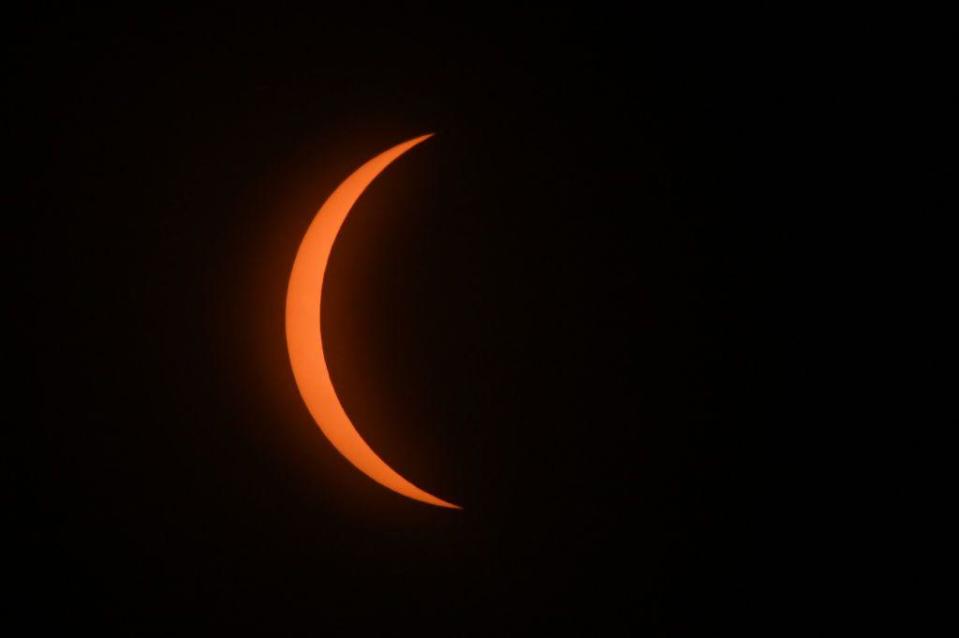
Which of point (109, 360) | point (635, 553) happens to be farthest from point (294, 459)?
point (635, 553)

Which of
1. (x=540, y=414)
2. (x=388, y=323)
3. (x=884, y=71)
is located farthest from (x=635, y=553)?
(x=884, y=71)

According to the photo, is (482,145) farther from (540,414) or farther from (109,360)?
(109,360)

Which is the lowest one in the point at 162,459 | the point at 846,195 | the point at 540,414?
the point at 162,459

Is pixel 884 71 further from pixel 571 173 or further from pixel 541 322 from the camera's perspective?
pixel 541 322

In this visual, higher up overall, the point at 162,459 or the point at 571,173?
the point at 571,173
